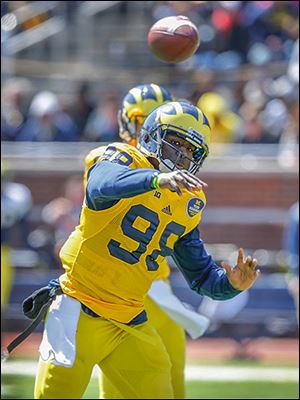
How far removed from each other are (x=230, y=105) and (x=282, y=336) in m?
2.93

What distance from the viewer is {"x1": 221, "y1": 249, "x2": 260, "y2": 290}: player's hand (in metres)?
4.64

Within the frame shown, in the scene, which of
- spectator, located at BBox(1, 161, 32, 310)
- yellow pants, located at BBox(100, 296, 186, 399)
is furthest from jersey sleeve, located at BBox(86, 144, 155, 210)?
spectator, located at BBox(1, 161, 32, 310)

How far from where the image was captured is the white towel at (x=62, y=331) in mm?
4449

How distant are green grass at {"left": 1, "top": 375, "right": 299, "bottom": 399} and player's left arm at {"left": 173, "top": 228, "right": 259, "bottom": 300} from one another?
2.05 meters

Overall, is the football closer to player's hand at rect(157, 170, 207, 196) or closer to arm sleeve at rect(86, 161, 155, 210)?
arm sleeve at rect(86, 161, 155, 210)

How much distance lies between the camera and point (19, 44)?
44.3ft

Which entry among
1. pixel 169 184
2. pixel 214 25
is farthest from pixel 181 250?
pixel 214 25

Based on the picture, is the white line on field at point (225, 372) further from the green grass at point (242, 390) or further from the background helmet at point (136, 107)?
the background helmet at point (136, 107)

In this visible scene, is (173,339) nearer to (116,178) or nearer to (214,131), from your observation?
(116,178)

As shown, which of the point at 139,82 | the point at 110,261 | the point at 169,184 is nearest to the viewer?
the point at 169,184

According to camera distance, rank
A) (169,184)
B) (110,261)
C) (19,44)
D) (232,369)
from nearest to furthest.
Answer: (169,184)
(110,261)
(232,369)
(19,44)

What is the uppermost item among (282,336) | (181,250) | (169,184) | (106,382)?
(169,184)

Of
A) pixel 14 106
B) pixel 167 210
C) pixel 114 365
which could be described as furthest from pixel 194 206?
pixel 14 106

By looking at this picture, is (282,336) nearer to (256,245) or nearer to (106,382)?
(256,245)
